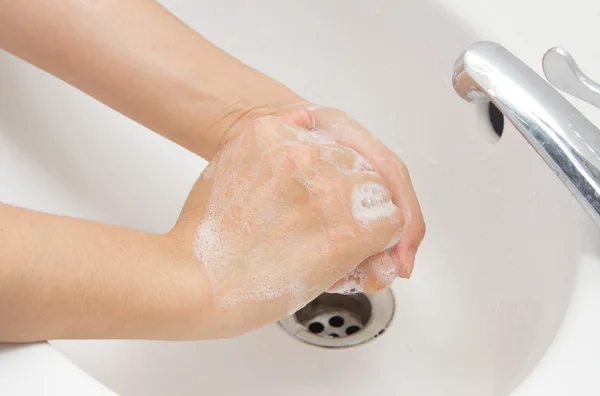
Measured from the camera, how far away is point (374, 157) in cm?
52

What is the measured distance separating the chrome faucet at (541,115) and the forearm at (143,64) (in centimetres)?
21

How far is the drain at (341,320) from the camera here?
0.60 m

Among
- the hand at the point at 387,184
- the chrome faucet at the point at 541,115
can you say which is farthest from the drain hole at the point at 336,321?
the chrome faucet at the point at 541,115

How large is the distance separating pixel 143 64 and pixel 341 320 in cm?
27

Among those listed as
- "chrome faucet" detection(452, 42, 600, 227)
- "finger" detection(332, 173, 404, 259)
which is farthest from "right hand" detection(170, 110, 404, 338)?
"chrome faucet" detection(452, 42, 600, 227)

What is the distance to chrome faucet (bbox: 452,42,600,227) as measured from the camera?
1.22 feet

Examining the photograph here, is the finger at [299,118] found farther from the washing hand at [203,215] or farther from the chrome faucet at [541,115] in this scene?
the chrome faucet at [541,115]

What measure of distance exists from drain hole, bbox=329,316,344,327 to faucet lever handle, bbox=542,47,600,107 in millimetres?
297

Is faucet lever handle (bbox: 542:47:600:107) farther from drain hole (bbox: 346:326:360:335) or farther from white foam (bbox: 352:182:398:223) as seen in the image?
drain hole (bbox: 346:326:360:335)

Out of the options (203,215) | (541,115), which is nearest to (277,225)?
(203,215)

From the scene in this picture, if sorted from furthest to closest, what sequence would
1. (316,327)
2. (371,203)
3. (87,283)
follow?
(316,327) < (371,203) < (87,283)

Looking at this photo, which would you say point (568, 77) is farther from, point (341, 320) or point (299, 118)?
point (341, 320)

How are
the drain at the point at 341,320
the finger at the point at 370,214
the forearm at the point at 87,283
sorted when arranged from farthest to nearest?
the drain at the point at 341,320 < the finger at the point at 370,214 < the forearm at the point at 87,283

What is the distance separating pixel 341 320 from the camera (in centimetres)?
63
